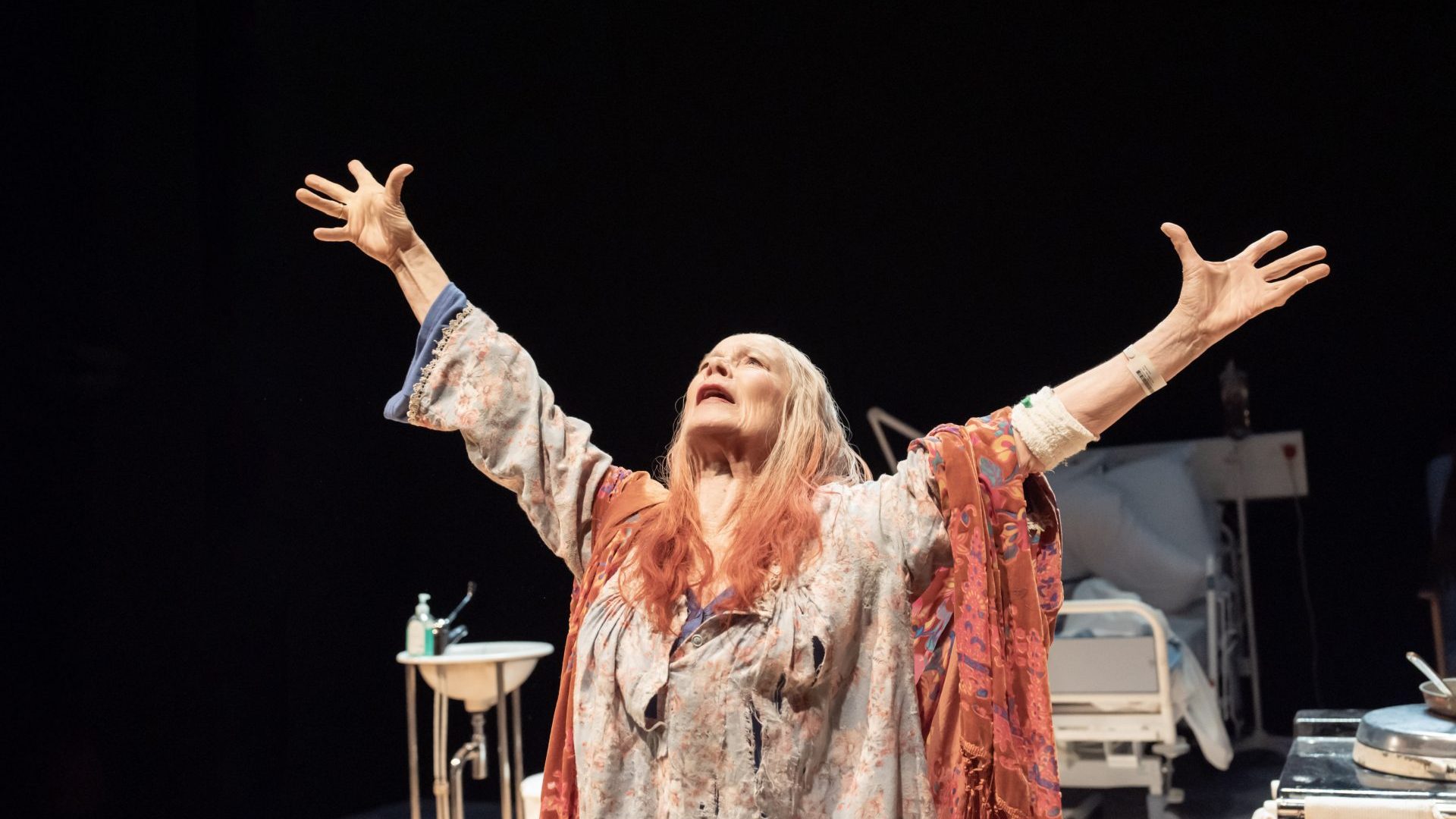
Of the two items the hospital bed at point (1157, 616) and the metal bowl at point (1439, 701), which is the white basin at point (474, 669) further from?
the metal bowl at point (1439, 701)

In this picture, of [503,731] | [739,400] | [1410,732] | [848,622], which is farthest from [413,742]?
[1410,732]

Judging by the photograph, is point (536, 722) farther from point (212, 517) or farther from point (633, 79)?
point (633, 79)

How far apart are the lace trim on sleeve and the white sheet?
7.54 feet

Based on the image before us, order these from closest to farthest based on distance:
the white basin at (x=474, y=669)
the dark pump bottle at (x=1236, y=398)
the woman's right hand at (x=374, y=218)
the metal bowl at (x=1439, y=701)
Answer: the metal bowl at (x=1439, y=701) < the woman's right hand at (x=374, y=218) < the white basin at (x=474, y=669) < the dark pump bottle at (x=1236, y=398)

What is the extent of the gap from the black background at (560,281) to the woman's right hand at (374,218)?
156 centimetres

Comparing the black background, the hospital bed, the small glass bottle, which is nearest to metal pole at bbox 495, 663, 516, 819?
the small glass bottle

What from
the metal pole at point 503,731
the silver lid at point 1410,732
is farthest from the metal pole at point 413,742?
the silver lid at point 1410,732

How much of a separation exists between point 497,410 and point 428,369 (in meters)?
0.11

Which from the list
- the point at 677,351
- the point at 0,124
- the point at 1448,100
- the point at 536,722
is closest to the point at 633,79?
the point at 677,351

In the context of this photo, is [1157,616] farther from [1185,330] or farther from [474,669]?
[1185,330]

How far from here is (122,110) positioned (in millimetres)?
3086

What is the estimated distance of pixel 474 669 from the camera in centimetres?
325

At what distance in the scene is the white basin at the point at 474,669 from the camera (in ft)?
10.5

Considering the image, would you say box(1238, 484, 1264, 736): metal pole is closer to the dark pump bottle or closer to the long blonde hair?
the dark pump bottle
